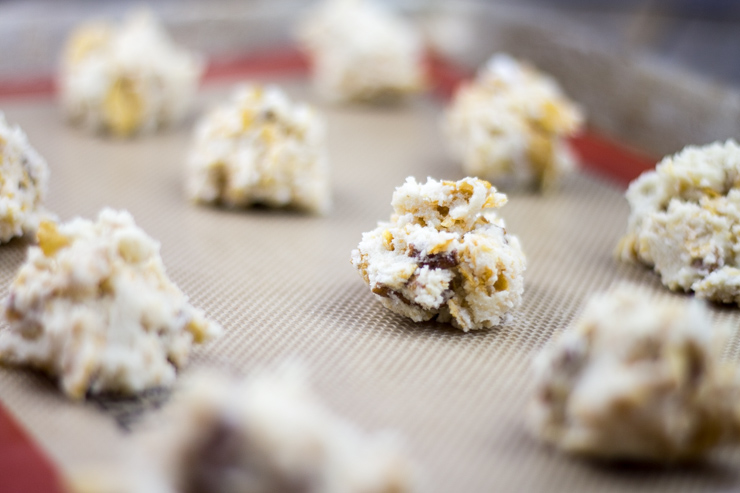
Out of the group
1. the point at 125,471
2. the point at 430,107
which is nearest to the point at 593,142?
the point at 430,107

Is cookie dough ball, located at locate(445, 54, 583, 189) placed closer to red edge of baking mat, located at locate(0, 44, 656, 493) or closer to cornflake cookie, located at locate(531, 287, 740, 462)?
red edge of baking mat, located at locate(0, 44, 656, 493)

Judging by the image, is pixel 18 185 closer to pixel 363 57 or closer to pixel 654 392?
pixel 654 392

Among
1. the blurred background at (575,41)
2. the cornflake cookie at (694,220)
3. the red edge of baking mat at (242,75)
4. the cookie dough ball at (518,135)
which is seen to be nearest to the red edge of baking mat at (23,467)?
the red edge of baking mat at (242,75)

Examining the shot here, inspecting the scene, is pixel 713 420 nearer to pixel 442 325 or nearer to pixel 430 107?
pixel 442 325

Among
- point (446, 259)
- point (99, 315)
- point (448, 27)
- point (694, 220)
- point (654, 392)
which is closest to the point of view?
point (654, 392)

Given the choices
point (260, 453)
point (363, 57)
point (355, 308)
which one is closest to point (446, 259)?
point (355, 308)

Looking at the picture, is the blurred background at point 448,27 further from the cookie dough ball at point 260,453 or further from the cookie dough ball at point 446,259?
the cookie dough ball at point 260,453
